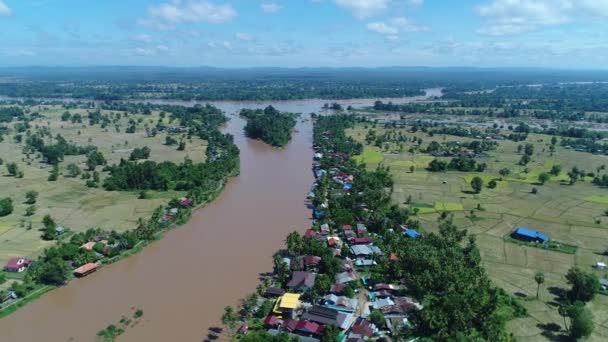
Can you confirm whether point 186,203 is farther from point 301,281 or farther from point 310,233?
point 301,281

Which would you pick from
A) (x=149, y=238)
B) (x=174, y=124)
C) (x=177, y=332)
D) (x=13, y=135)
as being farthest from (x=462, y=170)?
(x=13, y=135)

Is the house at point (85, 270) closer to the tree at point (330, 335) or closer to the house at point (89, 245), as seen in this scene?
the house at point (89, 245)

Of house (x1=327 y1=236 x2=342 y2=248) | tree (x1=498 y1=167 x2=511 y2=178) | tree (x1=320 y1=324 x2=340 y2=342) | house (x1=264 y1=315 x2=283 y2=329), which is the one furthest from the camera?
tree (x1=498 y1=167 x2=511 y2=178)

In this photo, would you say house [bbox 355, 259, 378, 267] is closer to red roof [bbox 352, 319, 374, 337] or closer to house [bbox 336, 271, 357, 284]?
house [bbox 336, 271, 357, 284]

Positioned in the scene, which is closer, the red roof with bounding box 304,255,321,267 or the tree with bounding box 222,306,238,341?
the tree with bounding box 222,306,238,341

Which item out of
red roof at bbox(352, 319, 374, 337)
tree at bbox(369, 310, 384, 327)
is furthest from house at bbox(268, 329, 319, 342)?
tree at bbox(369, 310, 384, 327)

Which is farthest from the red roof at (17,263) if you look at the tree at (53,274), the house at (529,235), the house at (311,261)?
the house at (529,235)
